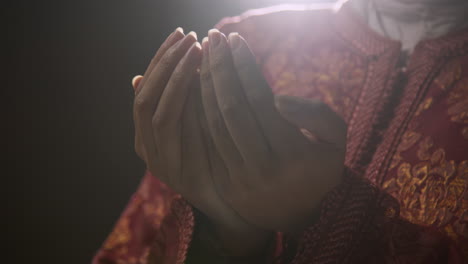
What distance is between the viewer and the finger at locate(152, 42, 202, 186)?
338 millimetres

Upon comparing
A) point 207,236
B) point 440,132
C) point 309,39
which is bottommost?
point 207,236

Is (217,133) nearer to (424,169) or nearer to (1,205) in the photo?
(424,169)

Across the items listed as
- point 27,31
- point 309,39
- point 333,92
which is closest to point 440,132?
point 333,92

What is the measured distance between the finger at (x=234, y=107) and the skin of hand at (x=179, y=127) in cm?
3

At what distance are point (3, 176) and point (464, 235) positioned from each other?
3.45 feet

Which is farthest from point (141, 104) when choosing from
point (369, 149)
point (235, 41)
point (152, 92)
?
point (369, 149)

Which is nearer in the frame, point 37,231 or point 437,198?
point 437,198

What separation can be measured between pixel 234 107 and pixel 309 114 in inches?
2.8

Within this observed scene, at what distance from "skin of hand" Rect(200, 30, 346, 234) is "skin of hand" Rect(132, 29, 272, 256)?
17mm

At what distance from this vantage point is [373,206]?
0.37 metres

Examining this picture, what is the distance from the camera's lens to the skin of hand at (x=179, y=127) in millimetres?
343

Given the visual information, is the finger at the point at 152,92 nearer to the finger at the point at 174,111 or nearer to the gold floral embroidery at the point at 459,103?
the finger at the point at 174,111

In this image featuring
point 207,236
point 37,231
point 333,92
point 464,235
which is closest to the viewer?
point 464,235

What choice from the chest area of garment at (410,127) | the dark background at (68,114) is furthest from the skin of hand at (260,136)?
the dark background at (68,114)
